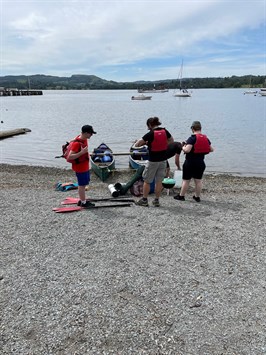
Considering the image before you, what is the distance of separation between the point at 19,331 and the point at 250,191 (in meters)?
9.04

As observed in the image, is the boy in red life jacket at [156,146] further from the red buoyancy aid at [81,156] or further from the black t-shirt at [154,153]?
the red buoyancy aid at [81,156]

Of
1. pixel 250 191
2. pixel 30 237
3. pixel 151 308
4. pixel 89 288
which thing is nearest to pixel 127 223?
pixel 30 237

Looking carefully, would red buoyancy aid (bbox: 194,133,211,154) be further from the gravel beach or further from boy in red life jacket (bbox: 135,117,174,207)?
the gravel beach

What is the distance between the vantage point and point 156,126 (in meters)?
7.26

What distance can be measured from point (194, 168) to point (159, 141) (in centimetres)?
139

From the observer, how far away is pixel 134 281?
461cm

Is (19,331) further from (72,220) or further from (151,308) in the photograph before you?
(72,220)

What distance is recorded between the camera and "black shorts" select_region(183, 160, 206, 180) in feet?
26.0

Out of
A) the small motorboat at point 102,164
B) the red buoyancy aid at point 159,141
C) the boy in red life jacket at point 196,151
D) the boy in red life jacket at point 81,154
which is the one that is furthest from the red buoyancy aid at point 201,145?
the small motorboat at point 102,164

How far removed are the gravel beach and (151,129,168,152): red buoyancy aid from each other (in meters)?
1.65

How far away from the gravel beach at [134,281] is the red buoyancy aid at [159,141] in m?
1.65

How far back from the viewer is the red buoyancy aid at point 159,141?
23.6 feet

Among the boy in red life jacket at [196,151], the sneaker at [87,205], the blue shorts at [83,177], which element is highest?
the boy in red life jacket at [196,151]

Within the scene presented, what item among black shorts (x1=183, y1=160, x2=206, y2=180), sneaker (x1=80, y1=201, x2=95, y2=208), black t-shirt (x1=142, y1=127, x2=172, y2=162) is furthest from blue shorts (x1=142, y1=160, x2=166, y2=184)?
sneaker (x1=80, y1=201, x2=95, y2=208)
